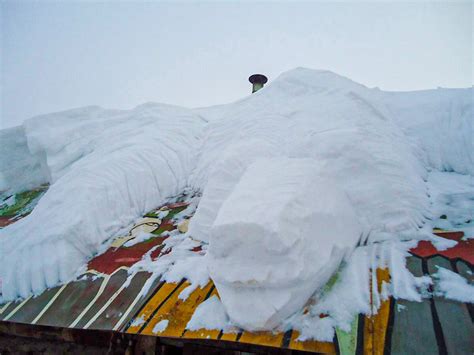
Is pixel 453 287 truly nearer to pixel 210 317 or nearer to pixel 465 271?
pixel 465 271

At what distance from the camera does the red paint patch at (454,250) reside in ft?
5.50

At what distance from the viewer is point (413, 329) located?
1.33m

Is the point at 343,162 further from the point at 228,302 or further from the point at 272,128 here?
the point at 228,302

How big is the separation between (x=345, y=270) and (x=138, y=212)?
214 centimetres

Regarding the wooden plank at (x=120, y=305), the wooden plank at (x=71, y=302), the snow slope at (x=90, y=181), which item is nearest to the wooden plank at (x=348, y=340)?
the wooden plank at (x=120, y=305)

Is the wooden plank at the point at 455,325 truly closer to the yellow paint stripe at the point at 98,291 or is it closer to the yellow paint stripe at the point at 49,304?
the yellow paint stripe at the point at 98,291

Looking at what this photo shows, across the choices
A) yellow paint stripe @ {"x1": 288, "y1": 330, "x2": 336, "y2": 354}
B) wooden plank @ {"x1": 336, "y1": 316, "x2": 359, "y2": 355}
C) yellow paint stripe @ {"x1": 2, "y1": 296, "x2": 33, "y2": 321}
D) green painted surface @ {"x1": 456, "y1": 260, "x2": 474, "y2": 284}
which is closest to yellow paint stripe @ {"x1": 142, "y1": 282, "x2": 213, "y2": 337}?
yellow paint stripe @ {"x1": 288, "y1": 330, "x2": 336, "y2": 354}

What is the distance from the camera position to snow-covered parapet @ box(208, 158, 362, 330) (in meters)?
1.43

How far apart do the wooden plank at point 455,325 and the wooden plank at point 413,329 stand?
48mm

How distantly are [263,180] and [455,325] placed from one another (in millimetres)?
1194

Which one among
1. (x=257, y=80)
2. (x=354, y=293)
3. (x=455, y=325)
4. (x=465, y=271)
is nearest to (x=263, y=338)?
(x=354, y=293)

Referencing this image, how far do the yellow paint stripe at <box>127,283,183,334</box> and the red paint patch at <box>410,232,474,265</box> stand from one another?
1531mm

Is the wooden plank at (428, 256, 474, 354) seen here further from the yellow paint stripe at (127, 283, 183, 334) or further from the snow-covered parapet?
the yellow paint stripe at (127, 283, 183, 334)

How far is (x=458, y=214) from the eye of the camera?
204 centimetres
